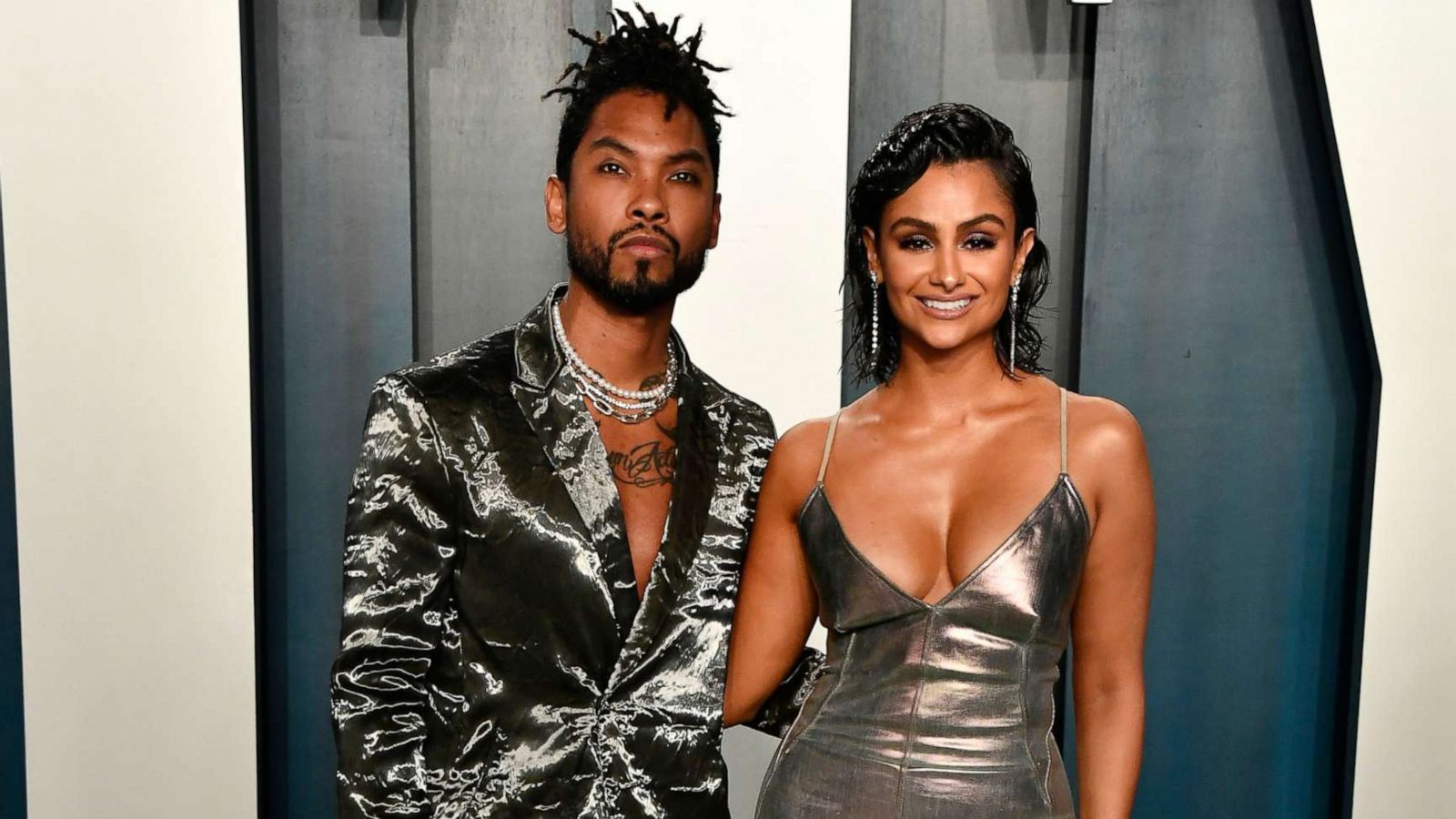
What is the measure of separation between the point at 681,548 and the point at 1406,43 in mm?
1858

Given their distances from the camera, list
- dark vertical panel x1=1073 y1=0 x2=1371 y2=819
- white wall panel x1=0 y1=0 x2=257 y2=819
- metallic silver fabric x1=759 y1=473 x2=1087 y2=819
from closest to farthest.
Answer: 1. metallic silver fabric x1=759 y1=473 x2=1087 y2=819
2. white wall panel x1=0 y1=0 x2=257 y2=819
3. dark vertical panel x1=1073 y1=0 x2=1371 y2=819

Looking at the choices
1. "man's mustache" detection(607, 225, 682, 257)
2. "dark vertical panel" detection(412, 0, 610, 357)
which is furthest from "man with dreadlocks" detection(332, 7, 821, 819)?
"dark vertical panel" detection(412, 0, 610, 357)

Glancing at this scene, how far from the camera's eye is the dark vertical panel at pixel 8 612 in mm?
2682

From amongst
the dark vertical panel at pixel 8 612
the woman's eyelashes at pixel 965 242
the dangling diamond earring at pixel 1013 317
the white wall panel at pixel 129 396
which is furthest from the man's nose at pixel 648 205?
the dark vertical panel at pixel 8 612

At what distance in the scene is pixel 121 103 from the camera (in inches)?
103

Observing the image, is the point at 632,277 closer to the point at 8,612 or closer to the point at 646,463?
the point at 646,463

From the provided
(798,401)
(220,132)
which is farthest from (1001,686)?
(220,132)

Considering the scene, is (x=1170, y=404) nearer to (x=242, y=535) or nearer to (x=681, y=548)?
(x=681, y=548)

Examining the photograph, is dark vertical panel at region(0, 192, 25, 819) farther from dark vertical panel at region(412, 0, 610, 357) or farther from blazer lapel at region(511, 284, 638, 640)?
blazer lapel at region(511, 284, 638, 640)

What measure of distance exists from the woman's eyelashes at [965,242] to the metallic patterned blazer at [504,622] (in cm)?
47

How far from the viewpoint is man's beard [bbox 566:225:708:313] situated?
74.0 inches

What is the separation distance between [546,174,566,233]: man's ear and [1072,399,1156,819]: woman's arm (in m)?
0.80

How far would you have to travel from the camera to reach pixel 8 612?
2.71 meters

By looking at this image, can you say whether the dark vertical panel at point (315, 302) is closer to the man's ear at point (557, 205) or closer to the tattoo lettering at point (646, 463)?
the man's ear at point (557, 205)
